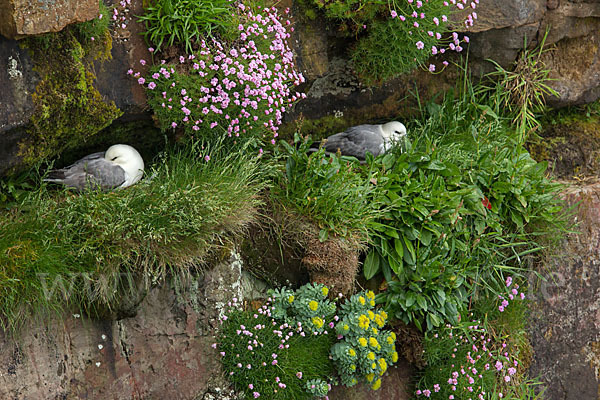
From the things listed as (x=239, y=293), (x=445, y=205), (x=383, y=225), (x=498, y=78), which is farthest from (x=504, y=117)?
(x=239, y=293)

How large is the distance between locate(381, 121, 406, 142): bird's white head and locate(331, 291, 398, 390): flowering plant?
1.43m

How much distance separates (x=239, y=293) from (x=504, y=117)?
3.40 metres

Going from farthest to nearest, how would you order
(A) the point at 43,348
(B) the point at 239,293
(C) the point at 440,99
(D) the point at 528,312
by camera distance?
(C) the point at 440,99
(D) the point at 528,312
(B) the point at 239,293
(A) the point at 43,348

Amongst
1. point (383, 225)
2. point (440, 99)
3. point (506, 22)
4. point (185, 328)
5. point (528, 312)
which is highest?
point (506, 22)

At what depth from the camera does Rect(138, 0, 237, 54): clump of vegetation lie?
4059 mm

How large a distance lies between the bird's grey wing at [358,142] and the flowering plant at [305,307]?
4.16 ft

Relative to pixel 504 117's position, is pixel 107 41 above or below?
above

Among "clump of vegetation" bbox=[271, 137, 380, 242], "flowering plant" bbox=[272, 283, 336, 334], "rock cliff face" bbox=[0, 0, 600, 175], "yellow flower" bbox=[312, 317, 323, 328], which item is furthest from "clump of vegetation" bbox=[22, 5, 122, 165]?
"yellow flower" bbox=[312, 317, 323, 328]

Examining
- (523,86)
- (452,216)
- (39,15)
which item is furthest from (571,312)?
(39,15)

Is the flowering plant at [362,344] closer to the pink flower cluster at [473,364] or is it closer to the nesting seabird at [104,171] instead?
the pink flower cluster at [473,364]

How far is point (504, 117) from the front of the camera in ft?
19.6

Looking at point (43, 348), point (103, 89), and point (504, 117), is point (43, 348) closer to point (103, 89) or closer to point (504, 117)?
point (103, 89)

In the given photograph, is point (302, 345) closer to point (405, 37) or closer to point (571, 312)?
point (405, 37)

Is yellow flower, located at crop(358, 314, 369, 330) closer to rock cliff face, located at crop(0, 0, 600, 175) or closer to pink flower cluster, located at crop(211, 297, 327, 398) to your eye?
pink flower cluster, located at crop(211, 297, 327, 398)
